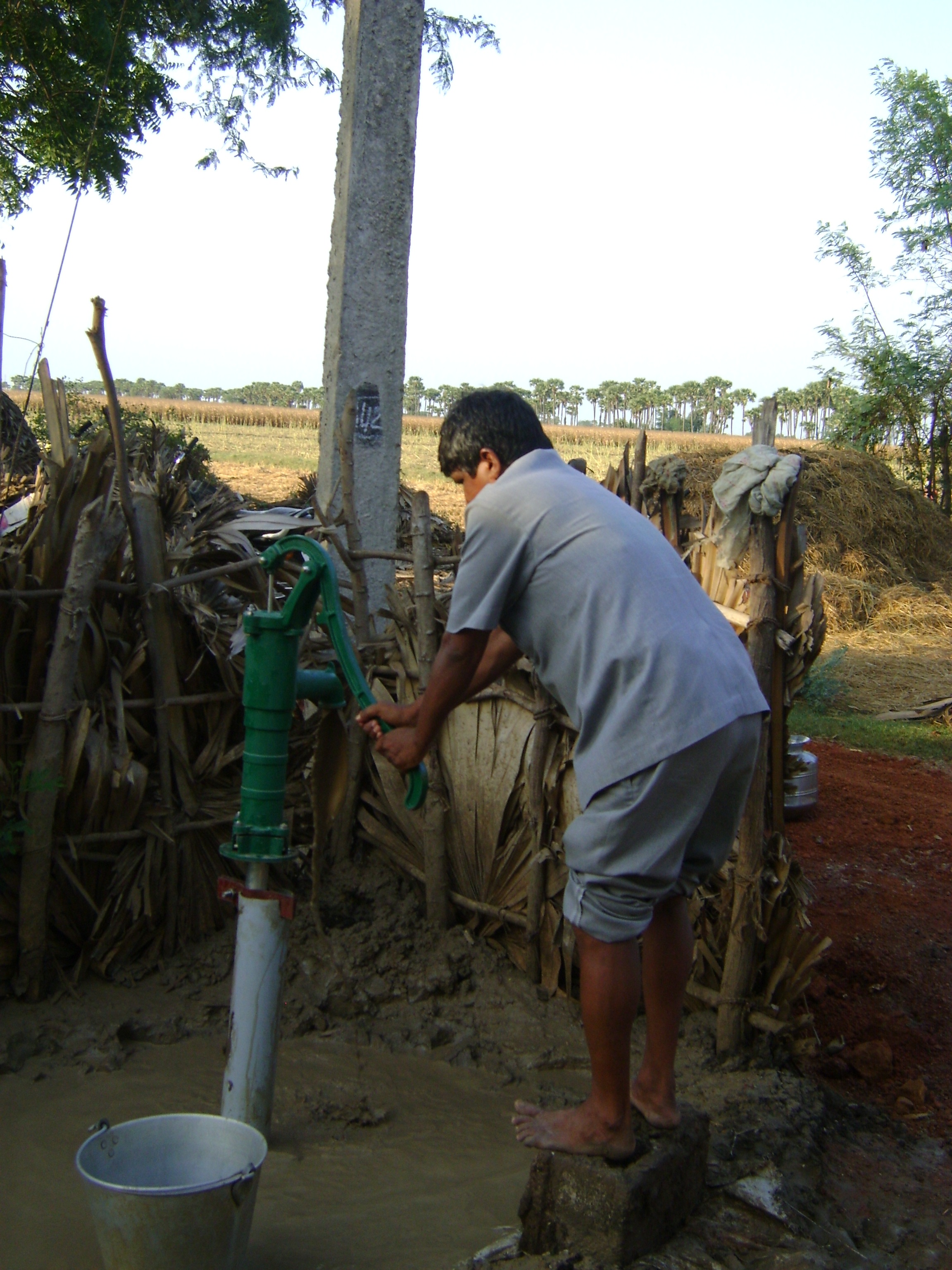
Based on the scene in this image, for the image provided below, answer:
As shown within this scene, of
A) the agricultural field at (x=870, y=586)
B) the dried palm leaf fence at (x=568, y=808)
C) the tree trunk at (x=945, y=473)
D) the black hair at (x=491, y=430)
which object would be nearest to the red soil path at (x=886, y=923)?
the dried palm leaf fence at (x=568, y=808)

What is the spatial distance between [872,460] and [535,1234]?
Answer: 13934mm

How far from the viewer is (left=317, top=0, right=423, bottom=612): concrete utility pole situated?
184 inches

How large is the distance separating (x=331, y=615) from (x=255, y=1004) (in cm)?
87

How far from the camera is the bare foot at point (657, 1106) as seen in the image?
218 centimetres

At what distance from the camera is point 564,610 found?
2086 millimetres

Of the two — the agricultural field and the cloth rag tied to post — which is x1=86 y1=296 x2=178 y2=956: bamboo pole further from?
the agricultural field

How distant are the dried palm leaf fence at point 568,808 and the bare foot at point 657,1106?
2.52 feet

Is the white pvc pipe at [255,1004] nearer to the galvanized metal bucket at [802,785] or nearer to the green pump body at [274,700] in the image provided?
the green pump body at [274,700]

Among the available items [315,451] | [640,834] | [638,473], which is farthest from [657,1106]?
[315,451]

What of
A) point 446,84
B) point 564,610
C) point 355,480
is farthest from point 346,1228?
point 446,84

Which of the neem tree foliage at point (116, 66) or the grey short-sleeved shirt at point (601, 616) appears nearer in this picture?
the grey short-sleeved shirt at point (601, 616)

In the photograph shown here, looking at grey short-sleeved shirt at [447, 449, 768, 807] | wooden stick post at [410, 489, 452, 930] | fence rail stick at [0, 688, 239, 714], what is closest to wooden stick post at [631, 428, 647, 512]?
wooden stick post at [410, 489, 452, 930]

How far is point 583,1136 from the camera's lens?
2.07 metres

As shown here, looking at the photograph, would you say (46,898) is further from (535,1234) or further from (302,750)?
(535,1234)
